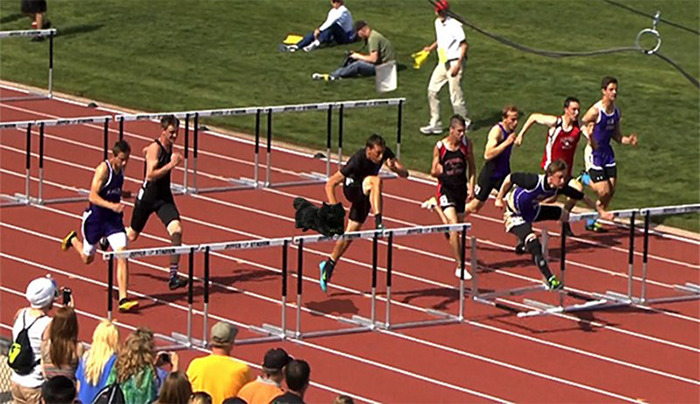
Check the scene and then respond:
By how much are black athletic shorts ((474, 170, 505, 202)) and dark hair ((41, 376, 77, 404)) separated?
9.95 metres

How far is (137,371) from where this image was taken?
44.8 feet

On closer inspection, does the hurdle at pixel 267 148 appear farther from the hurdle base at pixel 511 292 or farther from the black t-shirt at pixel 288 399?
the black t-shirt at pixel 288 399

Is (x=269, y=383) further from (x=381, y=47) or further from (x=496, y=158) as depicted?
(x=381, y=47)

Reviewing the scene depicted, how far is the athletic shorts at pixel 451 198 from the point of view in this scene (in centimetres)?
2114

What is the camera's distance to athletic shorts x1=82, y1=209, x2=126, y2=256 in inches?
787

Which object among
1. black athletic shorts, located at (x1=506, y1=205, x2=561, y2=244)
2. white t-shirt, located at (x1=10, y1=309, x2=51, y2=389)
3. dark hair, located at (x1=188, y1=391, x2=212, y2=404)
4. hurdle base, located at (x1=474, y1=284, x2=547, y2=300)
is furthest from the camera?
hurdle base, located at (x1=474, y1=284, x2=547, y2=300)

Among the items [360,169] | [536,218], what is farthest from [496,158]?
[360,169]

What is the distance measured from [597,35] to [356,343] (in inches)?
636

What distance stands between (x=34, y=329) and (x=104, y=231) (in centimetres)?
524

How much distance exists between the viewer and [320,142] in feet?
91.3

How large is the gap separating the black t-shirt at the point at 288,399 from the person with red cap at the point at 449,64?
14.8 meters

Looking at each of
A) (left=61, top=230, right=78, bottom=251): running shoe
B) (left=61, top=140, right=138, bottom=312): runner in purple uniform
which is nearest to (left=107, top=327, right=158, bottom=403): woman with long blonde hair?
(left=61, top=140, right=138, bottom=312): runner in purple uniform

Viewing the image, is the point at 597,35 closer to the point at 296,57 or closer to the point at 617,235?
the point at 296,57

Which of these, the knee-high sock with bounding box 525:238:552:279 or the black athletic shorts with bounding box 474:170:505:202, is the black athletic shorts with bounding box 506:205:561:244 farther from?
the black athletic shorts with bounding box 474:170:505:202
